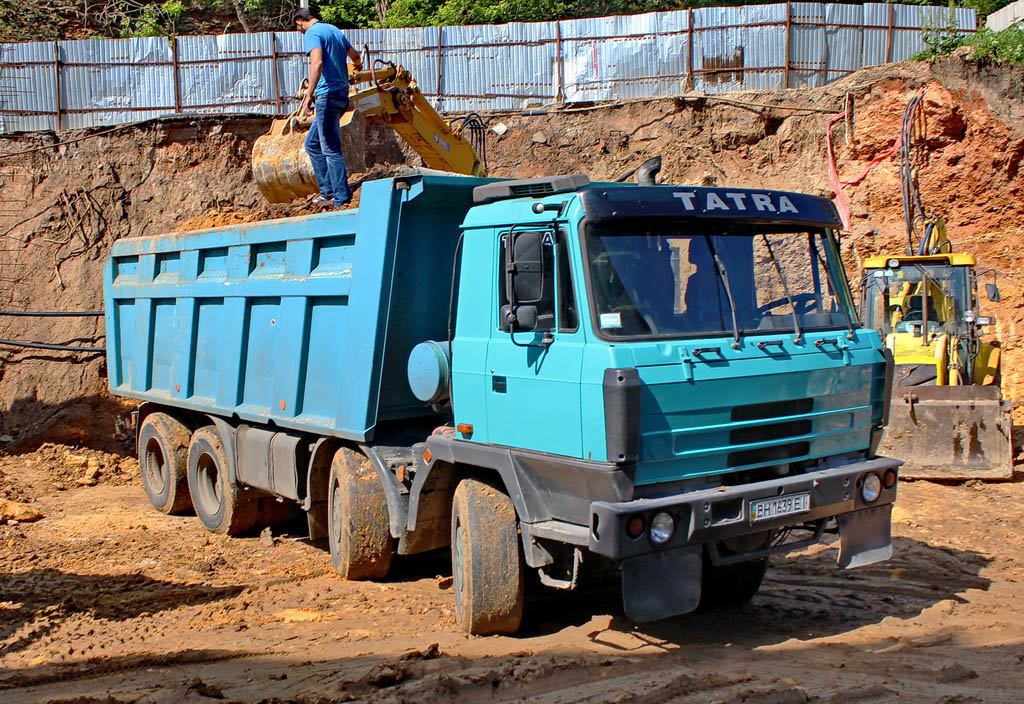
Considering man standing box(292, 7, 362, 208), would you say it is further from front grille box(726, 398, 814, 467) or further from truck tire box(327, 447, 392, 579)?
front grille box(726, 398, 814, 467)

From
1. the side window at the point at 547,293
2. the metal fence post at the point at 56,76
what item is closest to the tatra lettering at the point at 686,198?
the side window at the point at 547,293

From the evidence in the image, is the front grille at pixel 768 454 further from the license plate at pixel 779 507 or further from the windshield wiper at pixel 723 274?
the windshield wiper at pixel 723 274

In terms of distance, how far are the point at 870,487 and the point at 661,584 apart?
5.00 feet

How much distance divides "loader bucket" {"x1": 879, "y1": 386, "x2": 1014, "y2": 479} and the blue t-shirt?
262 inches

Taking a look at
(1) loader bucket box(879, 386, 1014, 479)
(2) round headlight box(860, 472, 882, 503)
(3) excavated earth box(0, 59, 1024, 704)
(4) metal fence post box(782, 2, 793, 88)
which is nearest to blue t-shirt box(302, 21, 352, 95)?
(3) excavated earth box(0, 59, 1024, 704)

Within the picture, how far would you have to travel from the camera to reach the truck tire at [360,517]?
6.61 metres

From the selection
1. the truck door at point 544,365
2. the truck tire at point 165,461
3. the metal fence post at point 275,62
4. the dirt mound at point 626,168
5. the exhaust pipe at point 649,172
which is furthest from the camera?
the metal fence post at point 275,62

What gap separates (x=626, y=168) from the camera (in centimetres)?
1597

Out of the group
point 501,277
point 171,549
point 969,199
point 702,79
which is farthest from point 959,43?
point 171,549

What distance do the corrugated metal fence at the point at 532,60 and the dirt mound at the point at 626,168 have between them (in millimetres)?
863

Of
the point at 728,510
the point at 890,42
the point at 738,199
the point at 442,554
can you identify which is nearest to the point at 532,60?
the point at 890,42

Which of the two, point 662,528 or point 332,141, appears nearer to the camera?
point 662,528

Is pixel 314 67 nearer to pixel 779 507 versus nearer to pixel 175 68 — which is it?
pixel 779 507

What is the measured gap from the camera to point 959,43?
15711mm
